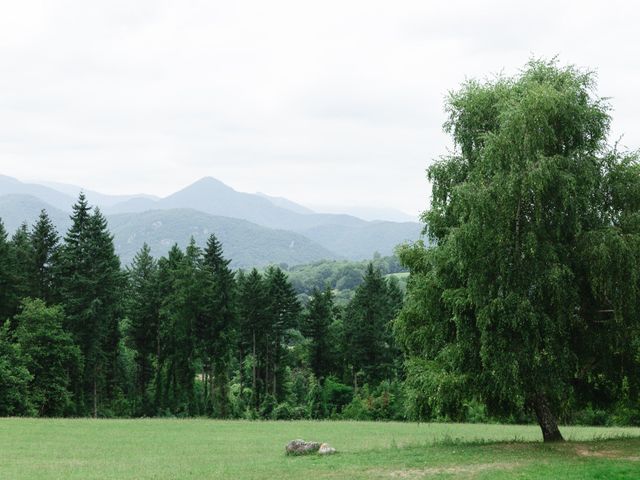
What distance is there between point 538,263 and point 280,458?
13932 millimetres

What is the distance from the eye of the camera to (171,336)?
6625 cm

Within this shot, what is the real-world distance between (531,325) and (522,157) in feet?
21.3

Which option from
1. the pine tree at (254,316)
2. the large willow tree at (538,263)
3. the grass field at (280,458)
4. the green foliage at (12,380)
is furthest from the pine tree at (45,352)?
the large willow tree at (538,263)

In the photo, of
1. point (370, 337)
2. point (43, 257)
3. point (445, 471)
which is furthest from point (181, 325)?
point (445, 471)

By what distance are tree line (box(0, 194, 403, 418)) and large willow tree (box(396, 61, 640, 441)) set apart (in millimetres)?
29126

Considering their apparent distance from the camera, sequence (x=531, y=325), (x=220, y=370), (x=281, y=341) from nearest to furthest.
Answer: (x=531, y=325), (x=220, y=370), (x=281, y=341)

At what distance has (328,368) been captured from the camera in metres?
78.8

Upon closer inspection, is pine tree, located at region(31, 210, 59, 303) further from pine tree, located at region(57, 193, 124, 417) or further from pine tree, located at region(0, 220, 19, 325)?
pine tree, located at region(0, 220, 19, 325)

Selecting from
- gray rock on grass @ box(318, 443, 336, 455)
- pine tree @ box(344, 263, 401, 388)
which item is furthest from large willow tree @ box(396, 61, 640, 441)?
pine tree @ box(344, 263, 401, 388)

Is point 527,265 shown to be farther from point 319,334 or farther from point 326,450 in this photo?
point 319,334

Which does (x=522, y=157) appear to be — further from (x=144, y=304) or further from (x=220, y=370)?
(x=144, y=304)

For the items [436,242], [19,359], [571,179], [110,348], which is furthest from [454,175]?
[110,348]

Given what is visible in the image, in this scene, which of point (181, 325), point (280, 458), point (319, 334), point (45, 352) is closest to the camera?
point (280, 458)

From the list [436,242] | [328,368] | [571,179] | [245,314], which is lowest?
[328,368]
